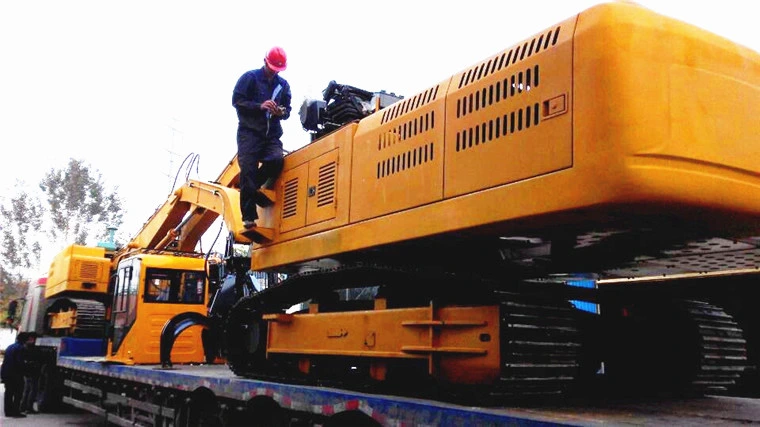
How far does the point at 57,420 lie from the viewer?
12836mm

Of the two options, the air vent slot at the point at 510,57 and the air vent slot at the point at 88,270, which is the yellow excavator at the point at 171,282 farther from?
the air vent slot at the point at 510,57

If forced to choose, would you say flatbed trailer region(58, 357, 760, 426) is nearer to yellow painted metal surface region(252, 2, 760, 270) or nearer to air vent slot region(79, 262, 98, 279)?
yellow painted metal surface region(252, 2, 760, 270)

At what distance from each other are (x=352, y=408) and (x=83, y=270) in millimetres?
10855

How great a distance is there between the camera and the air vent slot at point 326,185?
5.27 metres

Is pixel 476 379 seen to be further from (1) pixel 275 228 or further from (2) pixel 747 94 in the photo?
(1) pixel 275 228

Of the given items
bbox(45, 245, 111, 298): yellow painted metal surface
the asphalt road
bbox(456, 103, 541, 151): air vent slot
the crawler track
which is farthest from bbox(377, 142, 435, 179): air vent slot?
bbox(45, 245, 111, 298): yellow painted metal surface

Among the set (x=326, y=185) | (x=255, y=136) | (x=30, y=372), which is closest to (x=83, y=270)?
(x=30, y=372)

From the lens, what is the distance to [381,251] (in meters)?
4.70

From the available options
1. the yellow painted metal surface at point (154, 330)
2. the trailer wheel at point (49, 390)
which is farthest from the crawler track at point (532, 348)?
the trailer wheel at point (49, 390)

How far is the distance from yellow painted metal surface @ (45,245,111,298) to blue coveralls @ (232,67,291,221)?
8750 mm

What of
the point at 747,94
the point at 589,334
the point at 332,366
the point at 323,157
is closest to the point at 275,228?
the point at 323,157

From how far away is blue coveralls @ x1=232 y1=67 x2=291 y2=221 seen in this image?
19.5 feet

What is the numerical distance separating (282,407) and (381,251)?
1.49 meters

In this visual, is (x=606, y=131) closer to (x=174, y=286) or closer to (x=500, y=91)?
(x=500, y=91)
